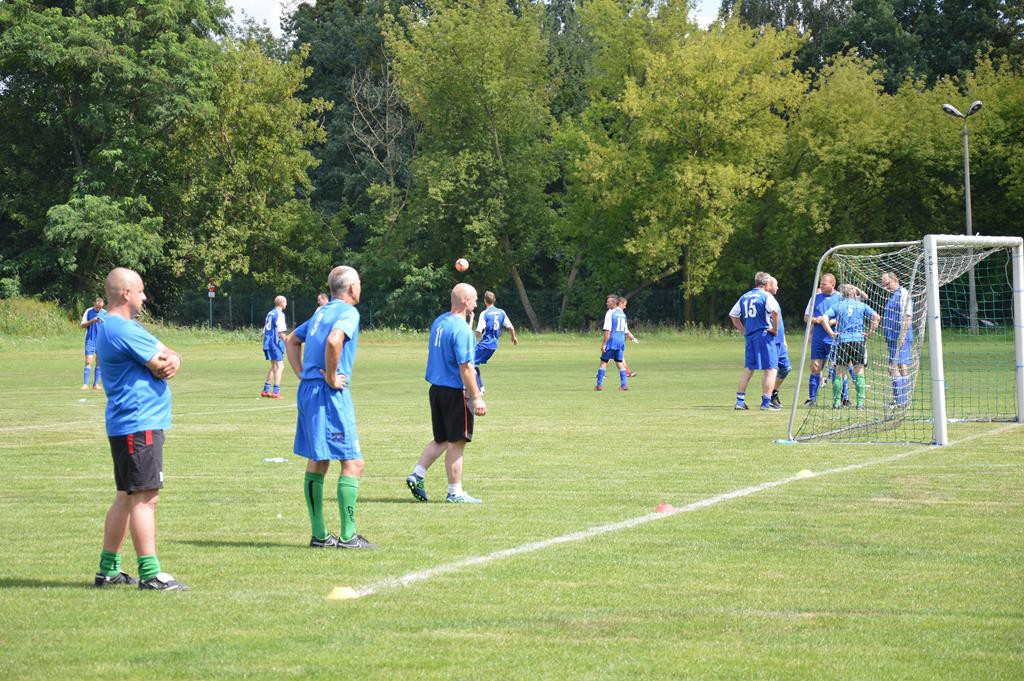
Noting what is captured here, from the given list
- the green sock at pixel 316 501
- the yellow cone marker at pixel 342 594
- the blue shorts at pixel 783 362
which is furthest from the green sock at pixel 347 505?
the blue shorts at pixel 783 362

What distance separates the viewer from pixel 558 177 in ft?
227

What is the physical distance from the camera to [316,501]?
8891mm

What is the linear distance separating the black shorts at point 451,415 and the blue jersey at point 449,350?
8cm

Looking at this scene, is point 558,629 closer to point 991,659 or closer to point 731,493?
point 991,659

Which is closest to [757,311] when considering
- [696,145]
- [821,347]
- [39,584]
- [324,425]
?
[821,347]

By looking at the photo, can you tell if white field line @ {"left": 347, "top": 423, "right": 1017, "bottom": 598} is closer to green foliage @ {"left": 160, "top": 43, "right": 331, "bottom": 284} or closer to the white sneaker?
the white sneaker

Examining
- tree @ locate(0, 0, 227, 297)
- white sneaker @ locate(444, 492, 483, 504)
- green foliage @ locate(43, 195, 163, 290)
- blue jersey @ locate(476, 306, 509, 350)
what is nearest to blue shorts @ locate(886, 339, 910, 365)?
blue jersey @ locate(476, 306, 509, 350)

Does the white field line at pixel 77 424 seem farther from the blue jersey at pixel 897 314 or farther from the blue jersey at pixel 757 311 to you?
the blue jersey at pixel 897 314

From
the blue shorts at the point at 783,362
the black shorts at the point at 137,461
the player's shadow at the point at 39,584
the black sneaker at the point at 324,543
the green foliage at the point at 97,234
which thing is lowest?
the black sneaker at the point at 324,543

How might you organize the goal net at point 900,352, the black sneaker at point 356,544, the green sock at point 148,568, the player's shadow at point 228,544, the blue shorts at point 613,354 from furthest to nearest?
the blue shorts at point 613,354 → the goal net at point 900,352 → the player's shadow at point 228,544 → the black sneaker at point 356,544 → the green sock at point 148,568

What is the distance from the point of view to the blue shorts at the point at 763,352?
67.1ft

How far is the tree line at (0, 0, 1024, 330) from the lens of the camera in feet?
197

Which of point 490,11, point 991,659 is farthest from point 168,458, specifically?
point 490,11

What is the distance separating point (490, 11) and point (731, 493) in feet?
190
